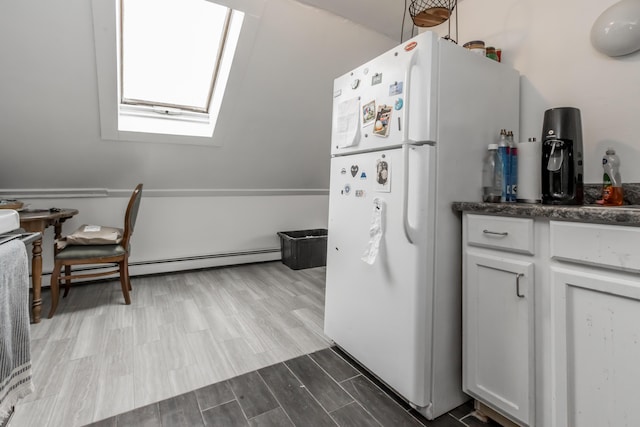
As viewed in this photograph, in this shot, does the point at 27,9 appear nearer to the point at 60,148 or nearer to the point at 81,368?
the point at 60,148

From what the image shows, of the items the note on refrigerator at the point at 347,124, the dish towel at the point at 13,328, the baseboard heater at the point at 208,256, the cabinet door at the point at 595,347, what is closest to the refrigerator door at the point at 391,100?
the note on refrigerator at the point at 347,124

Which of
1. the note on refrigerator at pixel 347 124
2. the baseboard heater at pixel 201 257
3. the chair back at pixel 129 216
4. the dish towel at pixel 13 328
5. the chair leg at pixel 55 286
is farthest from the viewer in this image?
the baseboard heater at pixel 201 257

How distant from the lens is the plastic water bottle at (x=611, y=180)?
4.20ft

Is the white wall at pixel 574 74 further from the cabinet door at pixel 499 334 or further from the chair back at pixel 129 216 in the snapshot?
the chair back at pixel 129 216

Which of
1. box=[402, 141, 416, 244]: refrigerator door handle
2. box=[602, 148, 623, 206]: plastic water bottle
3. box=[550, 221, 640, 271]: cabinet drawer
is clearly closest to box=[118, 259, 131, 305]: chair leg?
box=[402, 141, 416, 244]: refrigerator door handle

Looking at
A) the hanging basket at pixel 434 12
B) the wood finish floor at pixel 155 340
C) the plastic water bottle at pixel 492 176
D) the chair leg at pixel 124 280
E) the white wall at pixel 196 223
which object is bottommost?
the wood finish floor at pixel 155 340

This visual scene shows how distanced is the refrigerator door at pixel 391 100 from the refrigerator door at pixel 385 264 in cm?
7

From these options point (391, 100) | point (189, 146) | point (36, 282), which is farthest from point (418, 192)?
point (36, 282)

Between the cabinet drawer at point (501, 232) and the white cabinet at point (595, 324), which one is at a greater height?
the cabinet drawer at point (501, 232)

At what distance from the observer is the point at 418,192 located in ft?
4.15

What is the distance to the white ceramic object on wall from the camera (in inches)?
49.4

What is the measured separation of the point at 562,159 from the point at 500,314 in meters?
0.65

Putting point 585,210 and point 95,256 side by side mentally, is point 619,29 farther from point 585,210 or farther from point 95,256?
point 95,256

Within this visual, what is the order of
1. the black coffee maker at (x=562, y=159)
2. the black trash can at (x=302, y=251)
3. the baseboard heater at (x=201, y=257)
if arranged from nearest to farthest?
the black coffee maker at (x=562, y=159) < the baseboard heater at (x=201, y=257) < the black trash can at (x=302, y=251)
